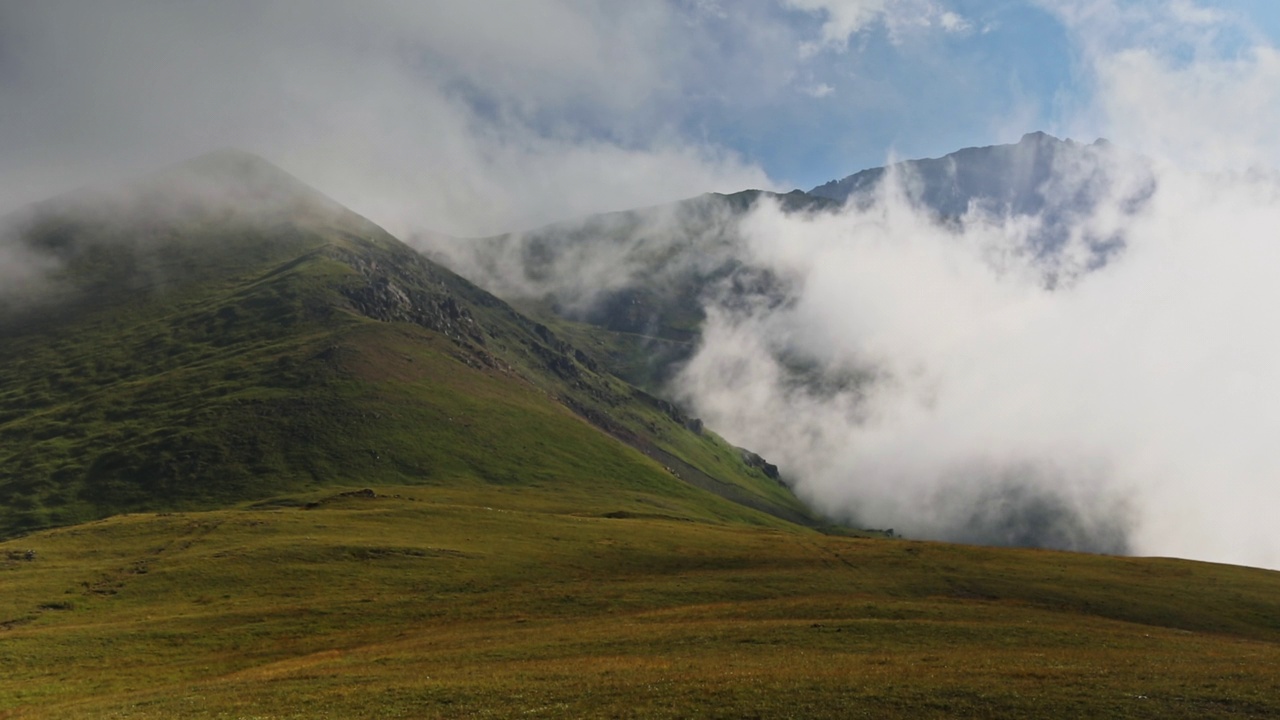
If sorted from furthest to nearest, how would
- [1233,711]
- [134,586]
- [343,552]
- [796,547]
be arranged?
[796,547] < [343,552] < [134,586] < [1233,711]

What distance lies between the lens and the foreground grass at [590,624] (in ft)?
130

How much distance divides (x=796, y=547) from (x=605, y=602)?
41.5m

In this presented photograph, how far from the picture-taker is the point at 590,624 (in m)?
65.3

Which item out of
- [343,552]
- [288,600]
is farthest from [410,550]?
[288,600]

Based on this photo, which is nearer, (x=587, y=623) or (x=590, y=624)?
(x=590, y=624)

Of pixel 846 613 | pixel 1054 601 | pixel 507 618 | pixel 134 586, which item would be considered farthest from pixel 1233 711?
pixel 134 586

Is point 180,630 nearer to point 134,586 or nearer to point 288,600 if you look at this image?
point 288,600

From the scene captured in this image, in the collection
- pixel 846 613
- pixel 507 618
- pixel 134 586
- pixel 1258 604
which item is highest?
pixel 1258 604

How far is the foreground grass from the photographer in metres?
39.7

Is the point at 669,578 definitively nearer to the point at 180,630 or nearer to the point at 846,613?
the point at 846,613

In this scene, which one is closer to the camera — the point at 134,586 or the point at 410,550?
the point at 134,586

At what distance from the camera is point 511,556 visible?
97688 millimetres

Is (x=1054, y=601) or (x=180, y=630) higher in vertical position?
(x=1054, y=601)

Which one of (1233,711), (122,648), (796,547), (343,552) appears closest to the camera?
(1233,711)
